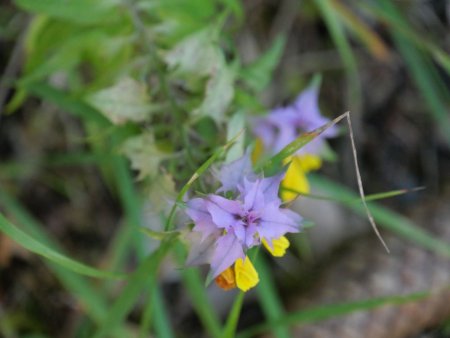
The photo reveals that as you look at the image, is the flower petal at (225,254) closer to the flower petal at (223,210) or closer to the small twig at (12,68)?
the flower petal at (223,210)

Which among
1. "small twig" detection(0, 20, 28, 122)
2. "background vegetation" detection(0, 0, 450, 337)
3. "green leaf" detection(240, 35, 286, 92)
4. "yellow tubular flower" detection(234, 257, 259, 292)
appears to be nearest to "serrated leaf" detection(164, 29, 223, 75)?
"background vegetation" detection(0, 0, 450, 337)

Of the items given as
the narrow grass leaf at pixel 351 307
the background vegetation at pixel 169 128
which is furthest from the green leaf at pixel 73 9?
the narrow grass leaf at pixel 351 307

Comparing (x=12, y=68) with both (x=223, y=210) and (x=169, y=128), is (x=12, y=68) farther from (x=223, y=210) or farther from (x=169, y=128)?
(x=223, y=210)

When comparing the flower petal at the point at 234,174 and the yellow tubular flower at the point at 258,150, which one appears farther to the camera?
the yellow tubular flower at the point at 258,150

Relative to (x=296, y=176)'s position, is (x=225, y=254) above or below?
above

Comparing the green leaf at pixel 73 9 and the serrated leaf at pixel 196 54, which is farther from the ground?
the green leaf at pixel 73 9

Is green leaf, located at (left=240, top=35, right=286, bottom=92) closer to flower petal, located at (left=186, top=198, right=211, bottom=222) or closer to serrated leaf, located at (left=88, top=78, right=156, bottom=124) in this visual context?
serrated leaf, located at (left=88, top=78, right=156, bottom=124)

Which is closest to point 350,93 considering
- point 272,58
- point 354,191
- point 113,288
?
point 354,191

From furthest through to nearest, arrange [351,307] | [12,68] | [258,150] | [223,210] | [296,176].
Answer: [12,68] → [258,150] → [296,176] → [351,307] → [223,210]

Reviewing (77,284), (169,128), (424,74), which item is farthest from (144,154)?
(424,74)
